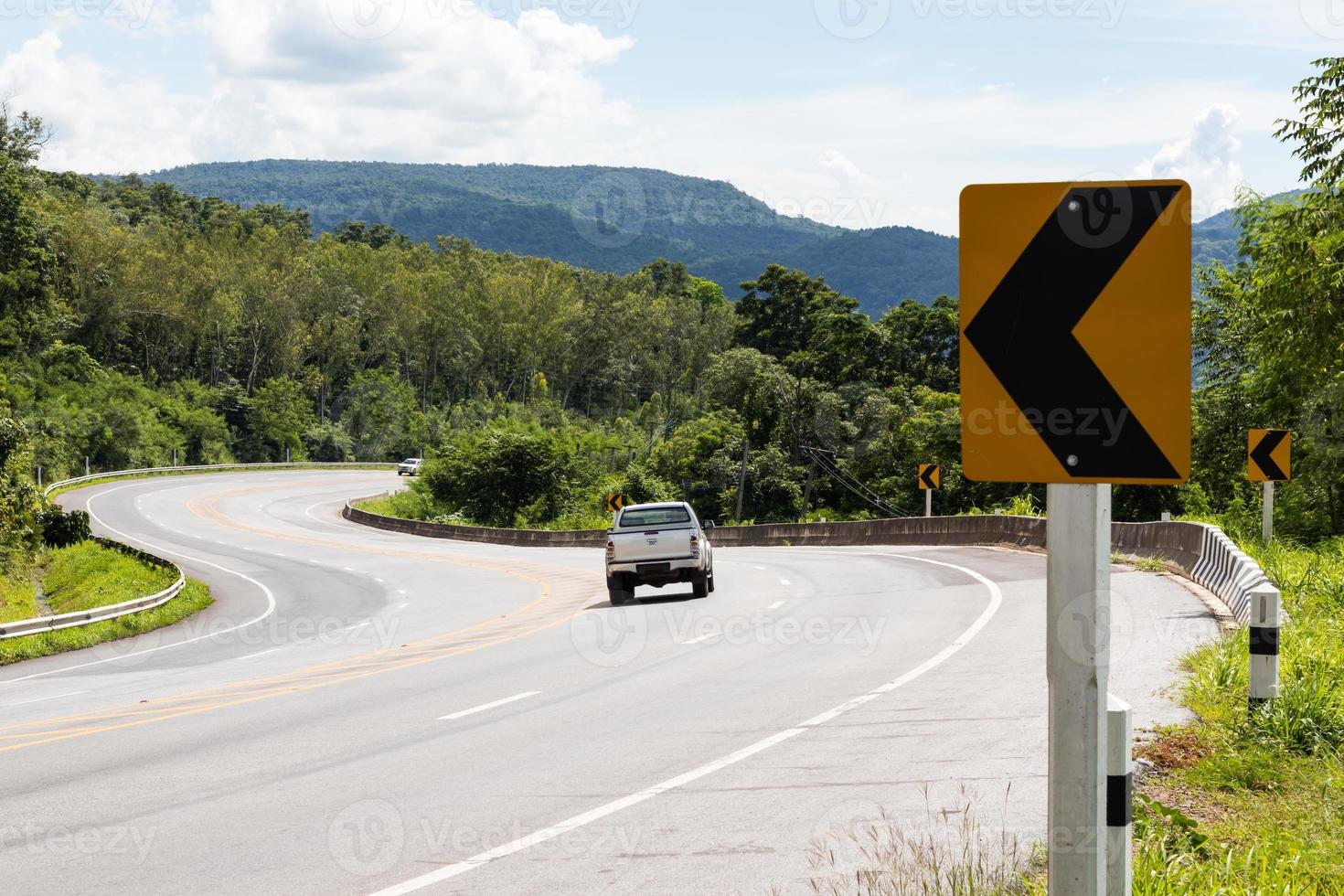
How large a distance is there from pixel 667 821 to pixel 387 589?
87.8 feet

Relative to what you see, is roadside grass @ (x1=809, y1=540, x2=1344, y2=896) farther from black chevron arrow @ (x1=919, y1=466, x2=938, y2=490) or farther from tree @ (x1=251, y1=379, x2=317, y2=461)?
tree @ (x1=251, y1=379, x2=317, y2=461)

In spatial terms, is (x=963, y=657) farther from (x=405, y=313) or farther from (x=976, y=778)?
(x=405, y=313)

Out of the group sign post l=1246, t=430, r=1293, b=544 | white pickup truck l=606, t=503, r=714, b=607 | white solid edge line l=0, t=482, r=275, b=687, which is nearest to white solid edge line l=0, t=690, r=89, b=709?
white solid edge line l=0, t=482, r=275, b=687

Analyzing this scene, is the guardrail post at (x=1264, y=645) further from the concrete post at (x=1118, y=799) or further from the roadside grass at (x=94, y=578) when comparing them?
the roadside grass at (x=94, y=578)

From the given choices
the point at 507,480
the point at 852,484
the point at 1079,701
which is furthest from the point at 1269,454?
the point at 507,480

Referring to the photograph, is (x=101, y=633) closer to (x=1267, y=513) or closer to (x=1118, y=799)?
(x=1267, y=513)

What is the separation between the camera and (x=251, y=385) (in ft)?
372

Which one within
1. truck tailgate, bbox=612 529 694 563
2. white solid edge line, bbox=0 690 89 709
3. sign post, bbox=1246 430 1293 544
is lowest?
white solid edge line, bbox=0 690 89 709

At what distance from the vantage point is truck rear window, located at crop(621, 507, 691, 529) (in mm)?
23562

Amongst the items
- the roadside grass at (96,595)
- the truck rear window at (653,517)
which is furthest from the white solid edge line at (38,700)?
the truck rear window at (653,517)

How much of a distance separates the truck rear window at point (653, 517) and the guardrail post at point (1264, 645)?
15.3 meters

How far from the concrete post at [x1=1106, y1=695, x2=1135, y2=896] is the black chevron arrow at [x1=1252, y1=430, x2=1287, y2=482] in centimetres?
1884

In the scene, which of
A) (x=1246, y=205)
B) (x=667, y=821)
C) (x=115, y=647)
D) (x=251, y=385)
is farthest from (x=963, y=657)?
(x=251, y=385)

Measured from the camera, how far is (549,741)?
10.2 meters
